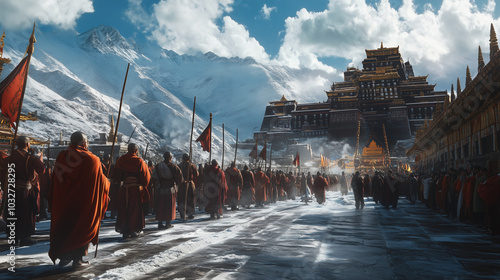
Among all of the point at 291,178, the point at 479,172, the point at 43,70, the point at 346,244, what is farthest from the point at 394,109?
the point at 43,70

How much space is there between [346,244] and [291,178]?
14.5 m

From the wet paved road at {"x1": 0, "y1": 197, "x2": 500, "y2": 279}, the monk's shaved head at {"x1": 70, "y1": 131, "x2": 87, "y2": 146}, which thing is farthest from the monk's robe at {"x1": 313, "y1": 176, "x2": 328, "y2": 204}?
the monk's shaved head at {"x1": 70, "y1": 131, "x2": 87, "y2": 146}

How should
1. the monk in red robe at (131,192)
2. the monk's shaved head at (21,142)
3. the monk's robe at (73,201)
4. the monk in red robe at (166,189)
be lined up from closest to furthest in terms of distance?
the monk's robe at (73,201), the monk's shaved head at (21,142), the monk in red robe at (131,192), the monk in red robe at (166,189)

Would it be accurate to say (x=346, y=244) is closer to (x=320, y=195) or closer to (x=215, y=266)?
(x=215, y=266)

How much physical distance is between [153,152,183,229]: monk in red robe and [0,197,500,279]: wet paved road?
1.42ft

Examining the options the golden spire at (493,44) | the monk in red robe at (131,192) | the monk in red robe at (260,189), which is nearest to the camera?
the monk in red robe at (131,192)

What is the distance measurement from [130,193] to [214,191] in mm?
3629

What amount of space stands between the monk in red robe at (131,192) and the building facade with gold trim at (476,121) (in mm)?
7688

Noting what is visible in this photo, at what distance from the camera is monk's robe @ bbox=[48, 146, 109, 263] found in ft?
12.3

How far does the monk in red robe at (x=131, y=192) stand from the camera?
5719 mm

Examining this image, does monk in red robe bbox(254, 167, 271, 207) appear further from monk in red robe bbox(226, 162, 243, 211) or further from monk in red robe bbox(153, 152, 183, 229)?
monk in red robe bbox(153, 152, 183, 229)

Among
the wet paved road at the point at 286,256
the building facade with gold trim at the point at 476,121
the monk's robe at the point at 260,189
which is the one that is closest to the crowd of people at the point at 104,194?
the wet paved road at the point at 286,256

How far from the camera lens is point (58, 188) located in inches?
151

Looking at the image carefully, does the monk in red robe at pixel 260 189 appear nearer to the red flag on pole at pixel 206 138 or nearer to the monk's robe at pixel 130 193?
the red flag on pole at pixel 206 138
